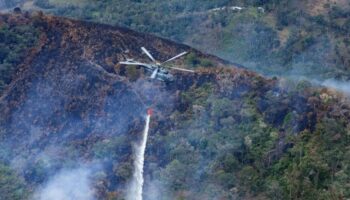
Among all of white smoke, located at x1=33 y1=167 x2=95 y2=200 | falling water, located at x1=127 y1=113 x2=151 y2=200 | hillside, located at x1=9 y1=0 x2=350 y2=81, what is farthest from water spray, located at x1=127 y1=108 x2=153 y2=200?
hillside, located at x1=9 y1=0 x2=350 y2=81

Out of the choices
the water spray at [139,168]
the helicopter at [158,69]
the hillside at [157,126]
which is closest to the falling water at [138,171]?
the water spray at [139,168]

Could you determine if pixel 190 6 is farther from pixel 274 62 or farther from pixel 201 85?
pixel 201 85

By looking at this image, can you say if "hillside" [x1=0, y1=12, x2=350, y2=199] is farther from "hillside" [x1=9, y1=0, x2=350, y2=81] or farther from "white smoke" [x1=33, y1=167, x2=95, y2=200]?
"hillside" [x1=9, y1=0, x2=350, y2=81]

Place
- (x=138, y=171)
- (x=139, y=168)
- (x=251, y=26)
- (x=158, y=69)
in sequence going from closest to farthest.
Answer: (x=138, y=171) < (x=139, y=168) < (x=158, y=69) < (x=251, y=26)

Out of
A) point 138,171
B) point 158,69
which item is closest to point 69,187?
point 138,171

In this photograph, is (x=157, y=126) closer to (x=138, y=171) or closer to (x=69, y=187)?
(x=138, y=171)

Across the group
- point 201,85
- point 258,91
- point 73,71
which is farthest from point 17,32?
point 258,91
